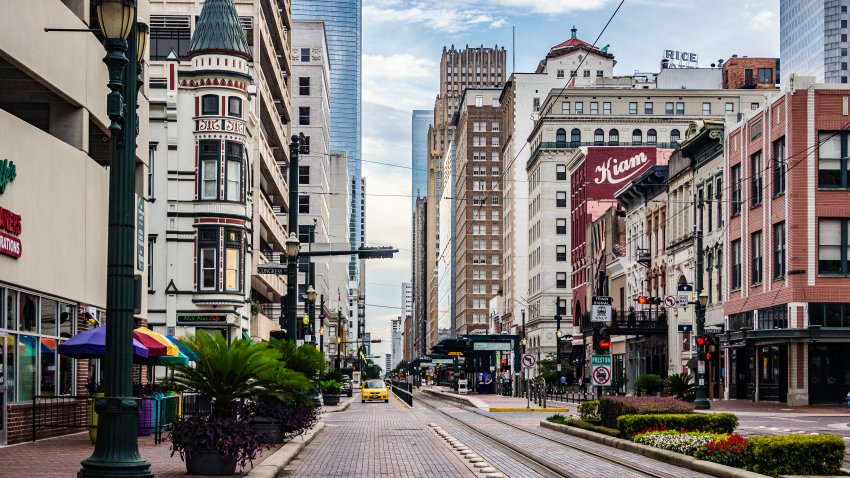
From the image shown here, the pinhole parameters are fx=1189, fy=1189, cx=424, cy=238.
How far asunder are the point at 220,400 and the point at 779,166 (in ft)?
136

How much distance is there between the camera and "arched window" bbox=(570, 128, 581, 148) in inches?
4823

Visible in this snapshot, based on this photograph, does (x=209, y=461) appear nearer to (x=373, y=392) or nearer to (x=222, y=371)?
(x=222, y=371)

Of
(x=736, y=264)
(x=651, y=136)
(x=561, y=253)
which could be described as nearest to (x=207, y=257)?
(x=736, y=264)

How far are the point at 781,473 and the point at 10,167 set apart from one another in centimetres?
1577

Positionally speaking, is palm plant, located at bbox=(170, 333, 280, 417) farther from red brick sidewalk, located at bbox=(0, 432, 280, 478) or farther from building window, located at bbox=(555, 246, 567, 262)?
building window, located at bbox=(555, 246, 567, 262)

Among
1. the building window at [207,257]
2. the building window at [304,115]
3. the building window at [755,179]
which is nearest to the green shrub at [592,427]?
the building window at [207,257]

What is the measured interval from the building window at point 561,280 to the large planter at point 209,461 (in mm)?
108050

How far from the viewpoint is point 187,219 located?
2104 inches

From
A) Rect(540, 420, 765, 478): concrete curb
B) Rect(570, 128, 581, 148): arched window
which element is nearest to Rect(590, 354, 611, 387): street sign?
Rect(540, 420, 765, 478): concrete curb

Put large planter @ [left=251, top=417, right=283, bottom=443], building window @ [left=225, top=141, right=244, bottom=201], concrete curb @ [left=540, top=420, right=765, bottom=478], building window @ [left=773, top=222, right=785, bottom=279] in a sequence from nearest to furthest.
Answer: concrete curb @ [left=540, top=420, right=765, bottom=478] < large planter @ [left=251, top=417, right=283, bottom=443] < building window @ [left=225, top=141, right=244, bottom=201] < building window @ [left=773, top=222, right=785, bottom=279]

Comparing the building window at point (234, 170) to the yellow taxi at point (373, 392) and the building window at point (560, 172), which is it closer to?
the yellow taxi at point (373, 392)

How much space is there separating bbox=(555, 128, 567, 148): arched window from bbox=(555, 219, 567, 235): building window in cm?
791

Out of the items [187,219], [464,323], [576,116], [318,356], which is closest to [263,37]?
[187,219]

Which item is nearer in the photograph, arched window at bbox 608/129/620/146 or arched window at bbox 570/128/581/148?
arched window at bbox 608/129/620/146
